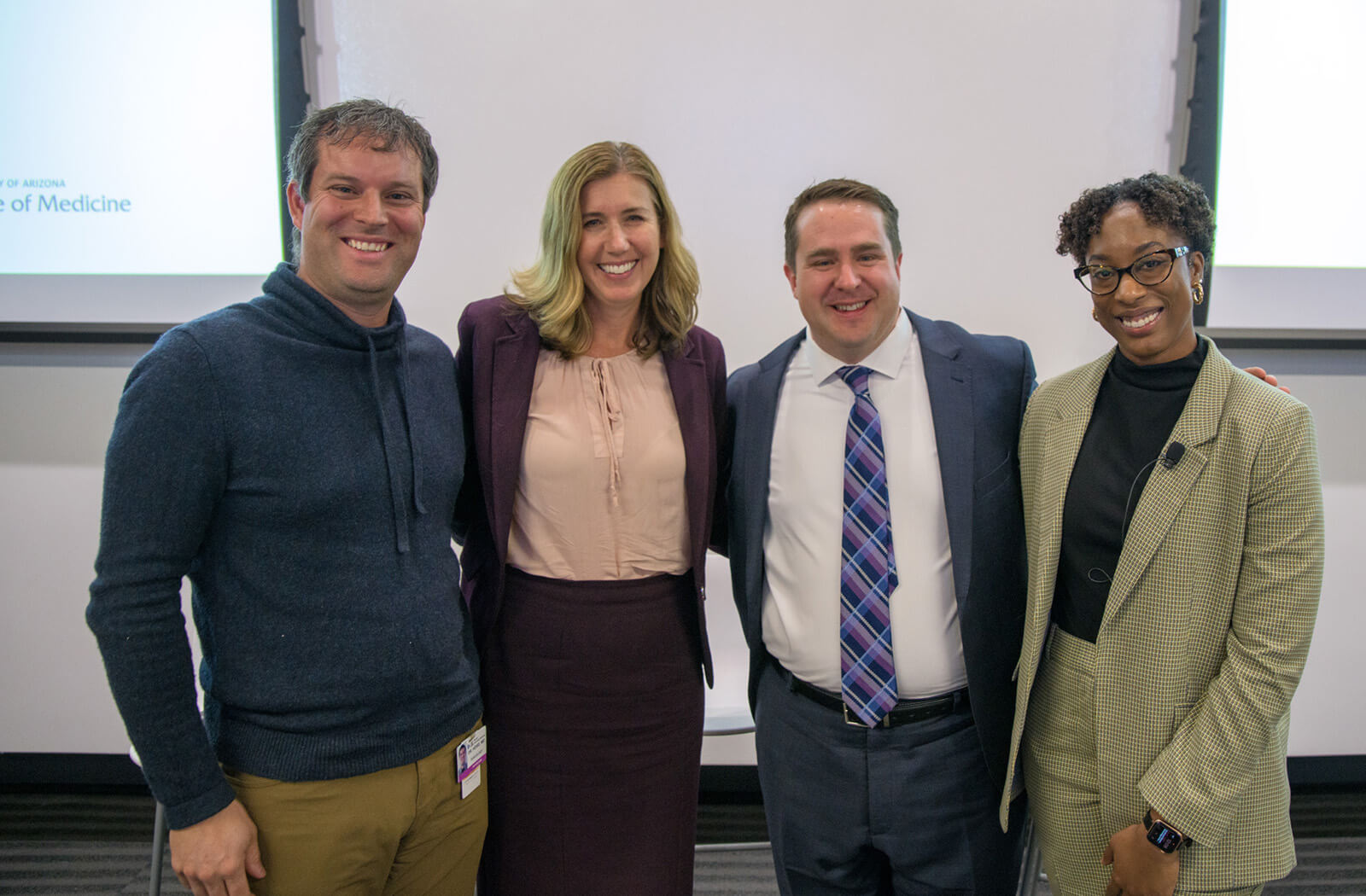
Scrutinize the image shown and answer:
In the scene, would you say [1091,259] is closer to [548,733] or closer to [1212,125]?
[548,733]

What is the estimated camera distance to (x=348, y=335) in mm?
1258

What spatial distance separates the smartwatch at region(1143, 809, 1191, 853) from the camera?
1137 millimetres

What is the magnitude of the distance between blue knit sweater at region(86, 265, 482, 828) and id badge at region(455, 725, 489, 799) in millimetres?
70

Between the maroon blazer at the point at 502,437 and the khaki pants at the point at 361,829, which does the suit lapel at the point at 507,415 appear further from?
the khaki pants at the point at 361,829

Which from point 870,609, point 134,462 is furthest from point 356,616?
point 870,609

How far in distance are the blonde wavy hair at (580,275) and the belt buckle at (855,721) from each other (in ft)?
2.61

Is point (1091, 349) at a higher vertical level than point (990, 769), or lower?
higher

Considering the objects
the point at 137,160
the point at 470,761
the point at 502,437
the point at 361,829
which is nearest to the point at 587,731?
the point at 470,761

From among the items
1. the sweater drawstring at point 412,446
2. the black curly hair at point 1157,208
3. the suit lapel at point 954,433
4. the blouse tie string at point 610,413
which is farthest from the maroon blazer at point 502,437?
the black curly hair at point 1157,208

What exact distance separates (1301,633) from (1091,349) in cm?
182

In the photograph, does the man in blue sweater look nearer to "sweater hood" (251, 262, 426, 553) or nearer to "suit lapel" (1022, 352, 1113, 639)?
"sweater hood" (251, 262, 426, 553)

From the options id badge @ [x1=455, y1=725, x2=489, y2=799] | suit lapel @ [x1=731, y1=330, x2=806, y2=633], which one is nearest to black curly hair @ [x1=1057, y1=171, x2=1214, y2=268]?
suit lapel @ [x1=731, y1=330, x2=806, y2=633]

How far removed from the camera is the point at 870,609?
145 cm

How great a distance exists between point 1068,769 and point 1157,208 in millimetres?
904
